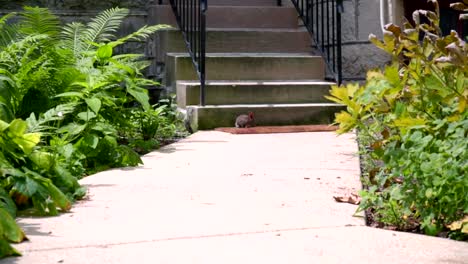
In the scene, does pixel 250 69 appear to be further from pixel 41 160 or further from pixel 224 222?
pixel 224 222

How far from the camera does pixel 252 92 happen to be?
276 inches

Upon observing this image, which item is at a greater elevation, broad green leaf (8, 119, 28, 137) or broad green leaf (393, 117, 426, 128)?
broad green leaf (393, 117, 426, 128)

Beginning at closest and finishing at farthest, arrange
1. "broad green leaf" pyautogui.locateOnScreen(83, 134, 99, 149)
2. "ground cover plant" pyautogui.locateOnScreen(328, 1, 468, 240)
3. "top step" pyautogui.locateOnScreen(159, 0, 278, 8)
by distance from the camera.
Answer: "ground cover plant" pyautogui.locateOnScreen(328, 1, 468, 240) < "broad green leaf" pyautogui.locateOnScreen(83, 134, 99, 149) < "top step" pyautogui.locateOnScreen(159, 0, 278, 8)

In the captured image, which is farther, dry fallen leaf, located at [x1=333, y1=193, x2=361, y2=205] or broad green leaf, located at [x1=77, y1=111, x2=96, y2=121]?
broad green leaf, located at [x1=77, y1=111, x2=96, y2=121]

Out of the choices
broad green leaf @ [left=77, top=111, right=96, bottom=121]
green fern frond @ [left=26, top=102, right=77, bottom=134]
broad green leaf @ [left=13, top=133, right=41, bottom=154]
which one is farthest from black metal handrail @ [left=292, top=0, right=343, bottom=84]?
broad green leaf @ [left=13, top=133, right=41, bottom=154]

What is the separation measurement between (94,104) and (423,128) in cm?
225

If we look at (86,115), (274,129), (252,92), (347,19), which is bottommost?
(274,129)

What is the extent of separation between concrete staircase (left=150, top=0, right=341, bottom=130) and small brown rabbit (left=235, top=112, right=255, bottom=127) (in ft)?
0.63

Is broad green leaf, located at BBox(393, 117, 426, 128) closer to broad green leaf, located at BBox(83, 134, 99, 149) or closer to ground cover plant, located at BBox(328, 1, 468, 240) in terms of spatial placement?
ground cover plant, located at BBox(328, 1, 468, 240)

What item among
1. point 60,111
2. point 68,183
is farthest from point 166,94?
point 68,183

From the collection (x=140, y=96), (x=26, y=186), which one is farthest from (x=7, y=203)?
(x=140, y=96)

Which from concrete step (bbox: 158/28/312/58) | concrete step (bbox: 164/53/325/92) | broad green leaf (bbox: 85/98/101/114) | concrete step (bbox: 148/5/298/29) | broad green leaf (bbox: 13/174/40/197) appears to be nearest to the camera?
broad green leaf (bbox: 13/174/40/197)

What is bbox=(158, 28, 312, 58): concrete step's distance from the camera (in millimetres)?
7785

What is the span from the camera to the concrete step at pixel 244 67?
24.1 feet
